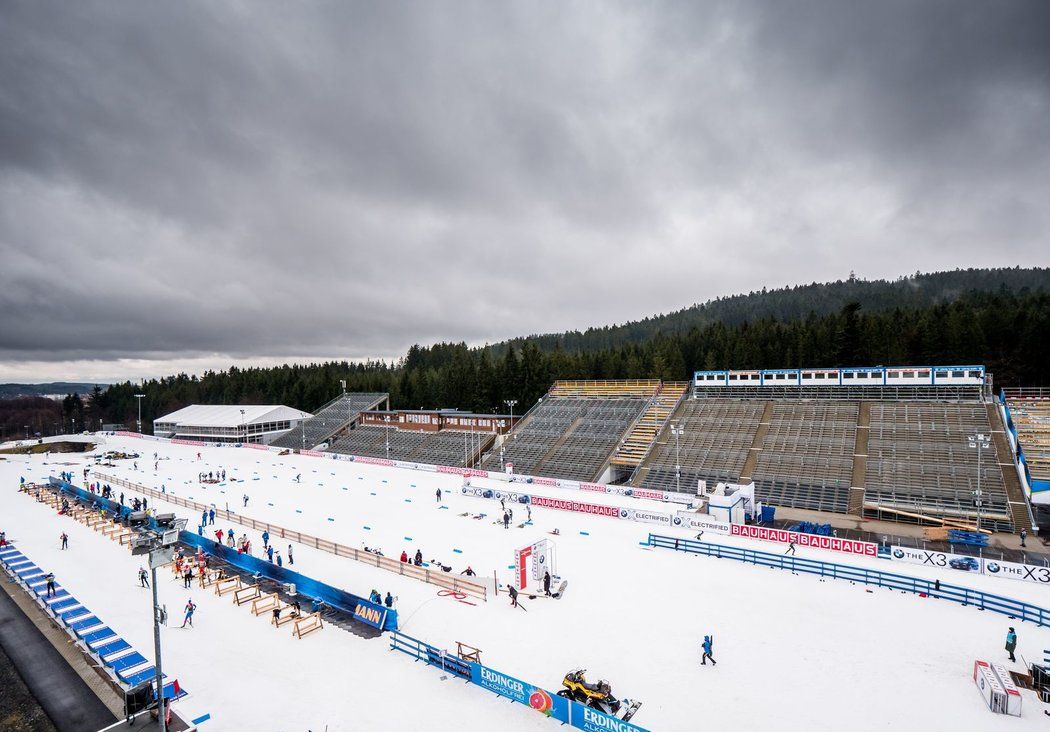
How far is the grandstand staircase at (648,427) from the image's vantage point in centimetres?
5416

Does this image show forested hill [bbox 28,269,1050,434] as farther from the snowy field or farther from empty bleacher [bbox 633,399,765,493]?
the snowy field

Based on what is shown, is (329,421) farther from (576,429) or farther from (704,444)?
(704,444)

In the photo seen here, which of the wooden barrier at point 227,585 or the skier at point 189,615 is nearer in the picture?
the skier at point 189,615

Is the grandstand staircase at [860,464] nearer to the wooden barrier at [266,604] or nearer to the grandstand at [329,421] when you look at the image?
the wooden barrier at [266,604]

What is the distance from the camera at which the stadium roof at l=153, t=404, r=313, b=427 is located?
90.8m

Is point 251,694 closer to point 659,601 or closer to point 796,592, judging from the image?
point 659,601

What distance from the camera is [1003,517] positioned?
35.4 metres

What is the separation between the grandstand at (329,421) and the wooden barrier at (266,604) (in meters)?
62.3

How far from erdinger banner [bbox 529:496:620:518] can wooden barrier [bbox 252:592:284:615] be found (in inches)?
897

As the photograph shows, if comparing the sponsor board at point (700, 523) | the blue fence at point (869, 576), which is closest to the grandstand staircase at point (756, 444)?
the sponsor board at point (700, 523)

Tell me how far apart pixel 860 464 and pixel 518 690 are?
133 ft

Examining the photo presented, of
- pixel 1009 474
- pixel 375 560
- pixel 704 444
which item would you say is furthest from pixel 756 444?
pixel 375 560

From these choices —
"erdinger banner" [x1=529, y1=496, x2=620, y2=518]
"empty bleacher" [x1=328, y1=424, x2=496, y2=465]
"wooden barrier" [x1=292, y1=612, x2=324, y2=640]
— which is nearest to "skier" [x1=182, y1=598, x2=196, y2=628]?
"wooden barrier" [x1=292, y1=612, x2=324, y2=640]

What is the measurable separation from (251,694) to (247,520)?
22.5 meters
